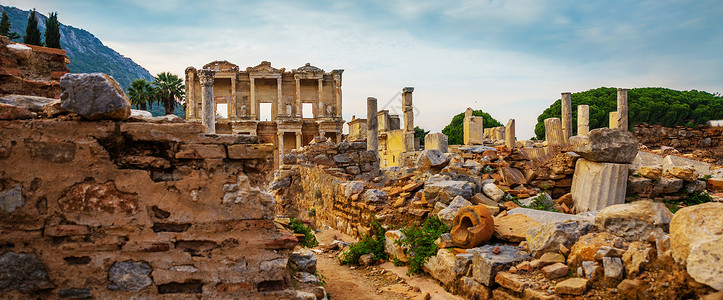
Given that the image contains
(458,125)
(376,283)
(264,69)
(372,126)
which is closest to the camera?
(376,283)

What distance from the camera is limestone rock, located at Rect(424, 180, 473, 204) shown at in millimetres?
7105

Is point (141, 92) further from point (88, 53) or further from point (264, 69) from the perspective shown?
point (88, 53)

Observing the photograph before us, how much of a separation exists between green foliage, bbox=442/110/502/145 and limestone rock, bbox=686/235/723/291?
40.6 m

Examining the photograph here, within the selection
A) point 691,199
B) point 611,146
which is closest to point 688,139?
point 691,199

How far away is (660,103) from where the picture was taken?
3166 centimetres

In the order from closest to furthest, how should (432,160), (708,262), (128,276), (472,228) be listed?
1. (708,262)
2. (128,276)
3. (472,228)
4. (432,160)

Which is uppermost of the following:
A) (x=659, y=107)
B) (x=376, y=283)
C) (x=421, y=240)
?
(x=659, y=107)

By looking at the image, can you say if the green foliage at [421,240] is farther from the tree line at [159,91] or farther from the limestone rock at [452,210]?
the tree line at [159,91]

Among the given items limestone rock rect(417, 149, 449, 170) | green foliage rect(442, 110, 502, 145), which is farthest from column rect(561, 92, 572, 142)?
green foliage rect(442, 110, 502, 145)

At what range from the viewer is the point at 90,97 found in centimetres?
352

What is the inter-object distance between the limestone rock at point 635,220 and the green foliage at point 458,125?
3880 centimetres

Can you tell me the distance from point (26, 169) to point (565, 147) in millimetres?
8880

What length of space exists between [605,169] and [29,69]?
8753mm

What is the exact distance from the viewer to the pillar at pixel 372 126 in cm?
1812
